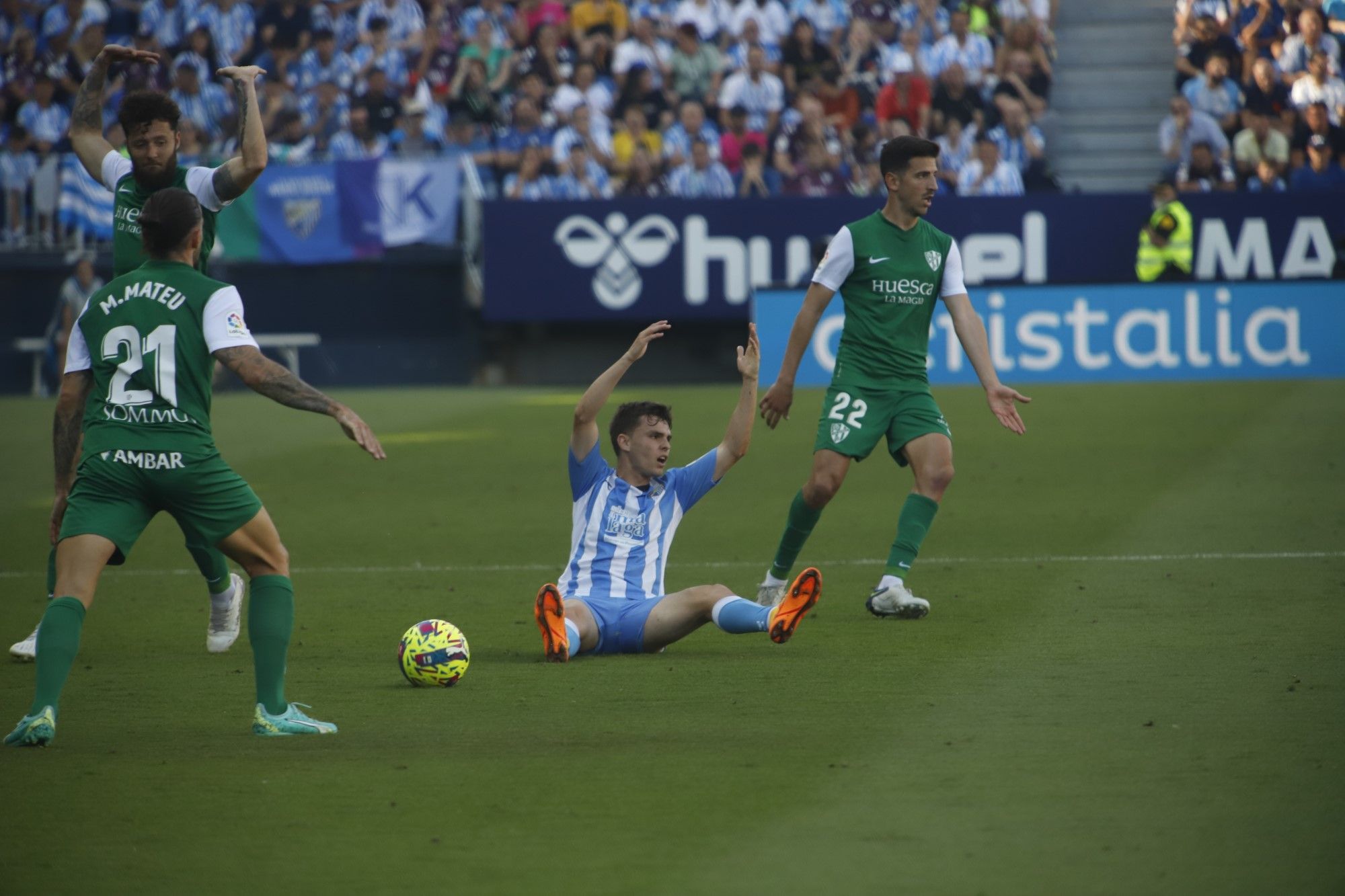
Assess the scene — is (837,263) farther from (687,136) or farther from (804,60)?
(804,60)

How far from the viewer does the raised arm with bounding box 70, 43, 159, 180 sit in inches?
287

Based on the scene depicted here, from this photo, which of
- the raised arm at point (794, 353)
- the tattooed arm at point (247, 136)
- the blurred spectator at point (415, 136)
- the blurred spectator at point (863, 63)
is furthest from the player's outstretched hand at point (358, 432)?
the blurred spectator at point (863, 63)

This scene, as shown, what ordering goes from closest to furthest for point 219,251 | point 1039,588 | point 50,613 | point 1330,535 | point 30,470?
point 50,613 → point 1039,588 → point 1330,535 → point 30,470 → point 219,251

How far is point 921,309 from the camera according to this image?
8.48m

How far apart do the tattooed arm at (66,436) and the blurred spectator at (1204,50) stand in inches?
774

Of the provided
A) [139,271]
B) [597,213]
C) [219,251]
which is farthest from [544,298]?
[139,271]

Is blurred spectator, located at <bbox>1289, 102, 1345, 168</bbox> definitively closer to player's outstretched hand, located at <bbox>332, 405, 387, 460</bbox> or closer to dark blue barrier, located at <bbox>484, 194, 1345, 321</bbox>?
dark blue barrier, located at <bbox>484, 194, 1345, 321</bbox>

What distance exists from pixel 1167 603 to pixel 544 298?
15.0 meters

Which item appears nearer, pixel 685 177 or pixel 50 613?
pixel 50 613

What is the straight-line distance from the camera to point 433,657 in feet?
21.5

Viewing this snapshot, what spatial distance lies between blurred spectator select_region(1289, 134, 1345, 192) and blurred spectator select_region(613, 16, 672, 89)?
27.1 ft

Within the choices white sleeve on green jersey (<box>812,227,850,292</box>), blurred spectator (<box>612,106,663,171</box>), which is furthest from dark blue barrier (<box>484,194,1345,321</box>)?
white sleeve on green jersey (<box>812,227,850,292</box>)

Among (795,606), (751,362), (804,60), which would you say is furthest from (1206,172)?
(795,606)

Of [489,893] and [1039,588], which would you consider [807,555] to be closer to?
[1039,588]
